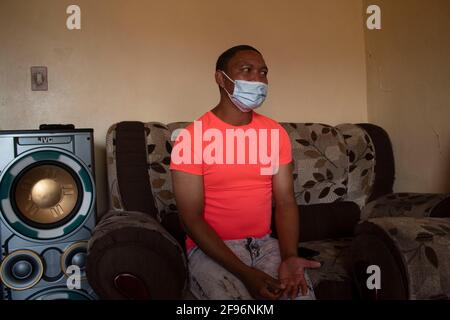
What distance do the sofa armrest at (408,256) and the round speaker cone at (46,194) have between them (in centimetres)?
113

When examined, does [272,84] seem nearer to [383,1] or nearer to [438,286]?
[383,1]

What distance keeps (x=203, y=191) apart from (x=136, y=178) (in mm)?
501

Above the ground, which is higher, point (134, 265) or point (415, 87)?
point (415, 87)

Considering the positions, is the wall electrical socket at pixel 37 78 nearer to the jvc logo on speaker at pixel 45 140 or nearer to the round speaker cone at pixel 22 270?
the jvc logo on speaker at pixel 45 140

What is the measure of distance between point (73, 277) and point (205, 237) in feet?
Answer: 2.47

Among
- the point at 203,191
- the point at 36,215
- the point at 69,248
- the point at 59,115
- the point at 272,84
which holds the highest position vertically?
the point at 272,84

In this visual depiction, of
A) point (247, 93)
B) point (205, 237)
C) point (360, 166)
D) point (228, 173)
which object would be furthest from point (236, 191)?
point (360, 166)

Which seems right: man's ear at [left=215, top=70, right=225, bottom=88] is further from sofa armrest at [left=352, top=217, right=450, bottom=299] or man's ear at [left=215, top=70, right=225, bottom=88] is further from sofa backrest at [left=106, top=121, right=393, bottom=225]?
sofa armrest at [left=352, top=217, right=450, bottom=299]

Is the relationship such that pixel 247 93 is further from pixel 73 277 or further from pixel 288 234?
pixel 73 277

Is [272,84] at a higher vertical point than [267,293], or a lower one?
higher

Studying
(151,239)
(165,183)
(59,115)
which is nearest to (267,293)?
(151,239)

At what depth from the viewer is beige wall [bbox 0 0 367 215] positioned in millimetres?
2092

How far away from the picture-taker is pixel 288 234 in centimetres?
138

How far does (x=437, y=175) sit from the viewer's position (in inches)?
78.0
